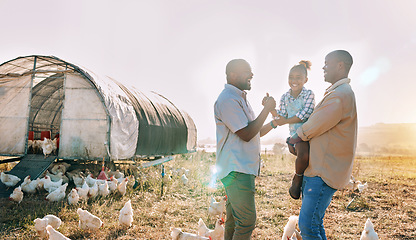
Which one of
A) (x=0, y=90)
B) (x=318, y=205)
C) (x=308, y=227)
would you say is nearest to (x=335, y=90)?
(x=318, y=205)

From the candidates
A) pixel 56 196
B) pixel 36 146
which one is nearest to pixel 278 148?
pixel 36 146

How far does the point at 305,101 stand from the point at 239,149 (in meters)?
1.15

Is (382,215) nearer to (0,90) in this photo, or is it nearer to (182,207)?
(182,207)

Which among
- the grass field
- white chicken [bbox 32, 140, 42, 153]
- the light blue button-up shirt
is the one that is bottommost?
the grass field

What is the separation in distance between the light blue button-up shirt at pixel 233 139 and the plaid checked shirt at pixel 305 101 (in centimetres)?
70

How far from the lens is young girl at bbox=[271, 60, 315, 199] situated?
266 cm

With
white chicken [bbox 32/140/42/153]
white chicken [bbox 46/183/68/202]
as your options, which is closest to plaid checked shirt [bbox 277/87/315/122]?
white chicken [bbox 46/183/68/202]

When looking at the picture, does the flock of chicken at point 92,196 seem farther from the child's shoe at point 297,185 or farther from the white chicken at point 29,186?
the child's shoe at point 297,185

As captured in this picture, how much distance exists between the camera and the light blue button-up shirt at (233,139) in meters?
2.53

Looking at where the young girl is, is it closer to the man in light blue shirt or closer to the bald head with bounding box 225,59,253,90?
the man in light blue shirt

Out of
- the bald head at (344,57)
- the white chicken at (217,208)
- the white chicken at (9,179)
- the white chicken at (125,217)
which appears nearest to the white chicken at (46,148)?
the white chicken at (9,179)

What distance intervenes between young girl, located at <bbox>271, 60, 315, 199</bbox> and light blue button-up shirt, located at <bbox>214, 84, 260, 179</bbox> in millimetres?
394

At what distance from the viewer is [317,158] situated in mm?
2467

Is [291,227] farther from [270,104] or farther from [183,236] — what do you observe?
[270,104]
